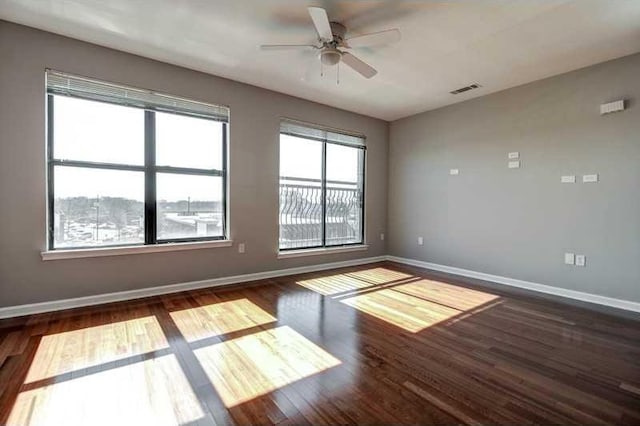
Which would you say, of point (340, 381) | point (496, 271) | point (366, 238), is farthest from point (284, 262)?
point (496, 271)

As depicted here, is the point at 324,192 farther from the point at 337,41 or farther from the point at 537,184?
the point at 537,184

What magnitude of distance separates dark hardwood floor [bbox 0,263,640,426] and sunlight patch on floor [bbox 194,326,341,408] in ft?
0.04

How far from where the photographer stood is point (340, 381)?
1.90 metres

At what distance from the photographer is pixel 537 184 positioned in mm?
3914

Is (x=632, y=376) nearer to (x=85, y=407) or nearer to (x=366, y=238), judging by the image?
(x=85, y=407)

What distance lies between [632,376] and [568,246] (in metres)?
2.03

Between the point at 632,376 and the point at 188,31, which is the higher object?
the point at 188,31

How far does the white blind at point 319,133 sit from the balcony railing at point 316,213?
704 mm

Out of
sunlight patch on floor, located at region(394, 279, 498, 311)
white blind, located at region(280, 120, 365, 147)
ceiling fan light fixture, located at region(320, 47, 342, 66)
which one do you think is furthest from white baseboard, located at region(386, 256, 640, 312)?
ceiling fan light fixture, located at region(320, 47, 342, 66)

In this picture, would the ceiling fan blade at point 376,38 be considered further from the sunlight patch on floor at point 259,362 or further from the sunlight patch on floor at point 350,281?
the sunlight patch on floor at point 350,281

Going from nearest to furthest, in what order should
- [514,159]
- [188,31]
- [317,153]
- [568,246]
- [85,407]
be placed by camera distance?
[85,407] → [188,31] → [568,246] → [514,159] → [317,153]

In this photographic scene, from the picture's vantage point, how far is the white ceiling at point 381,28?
8.13 feet

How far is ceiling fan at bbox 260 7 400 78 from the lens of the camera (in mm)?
2383

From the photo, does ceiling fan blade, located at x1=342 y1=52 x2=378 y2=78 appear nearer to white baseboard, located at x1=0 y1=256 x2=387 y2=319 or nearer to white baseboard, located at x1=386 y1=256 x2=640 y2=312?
white baseboard, located at x1=0 y1=256 x2=387 y2=319
